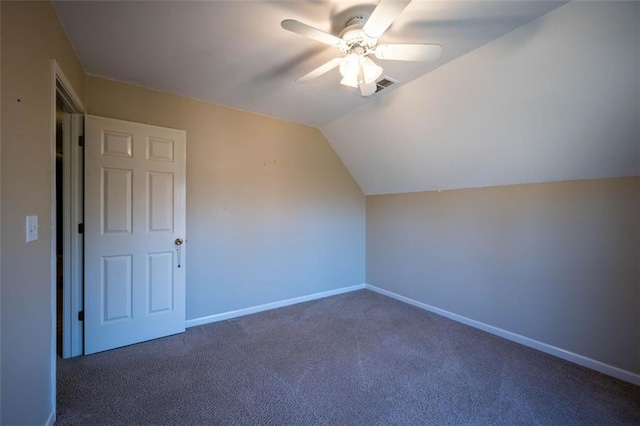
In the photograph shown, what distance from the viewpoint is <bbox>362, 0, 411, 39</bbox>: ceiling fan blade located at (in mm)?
1307

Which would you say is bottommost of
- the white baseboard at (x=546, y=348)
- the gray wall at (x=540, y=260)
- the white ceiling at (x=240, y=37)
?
the white baseboard at (x=546, y=348)

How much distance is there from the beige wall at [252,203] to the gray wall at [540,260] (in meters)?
→ 1.11

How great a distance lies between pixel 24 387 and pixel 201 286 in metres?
1.79

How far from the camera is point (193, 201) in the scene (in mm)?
A: 3053

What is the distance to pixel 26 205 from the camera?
1.35 meters

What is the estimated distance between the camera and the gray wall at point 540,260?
2.16 m

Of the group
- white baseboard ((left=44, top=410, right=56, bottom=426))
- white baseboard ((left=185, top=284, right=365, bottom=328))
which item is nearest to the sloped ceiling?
white baseboard ((left=185, top=284, right=365, bottom=328))

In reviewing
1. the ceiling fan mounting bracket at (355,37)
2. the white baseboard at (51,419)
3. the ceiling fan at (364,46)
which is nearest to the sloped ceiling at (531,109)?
the ceiling fan at (364,46)

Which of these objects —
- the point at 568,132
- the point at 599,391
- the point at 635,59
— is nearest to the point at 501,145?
the point at 568,132

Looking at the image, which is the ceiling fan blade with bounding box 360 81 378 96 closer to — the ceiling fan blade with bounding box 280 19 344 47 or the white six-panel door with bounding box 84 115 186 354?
the ceiling fan blade with bounding box 280 19 344 47

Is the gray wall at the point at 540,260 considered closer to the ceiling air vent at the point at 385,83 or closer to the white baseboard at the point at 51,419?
the ceiling air vent at the point at 385,83

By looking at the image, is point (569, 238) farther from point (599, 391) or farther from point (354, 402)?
point (354, 402)

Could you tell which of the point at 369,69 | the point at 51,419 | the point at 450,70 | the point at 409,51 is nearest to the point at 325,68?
the point at 369,69

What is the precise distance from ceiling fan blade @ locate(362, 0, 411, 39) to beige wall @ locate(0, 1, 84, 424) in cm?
161
